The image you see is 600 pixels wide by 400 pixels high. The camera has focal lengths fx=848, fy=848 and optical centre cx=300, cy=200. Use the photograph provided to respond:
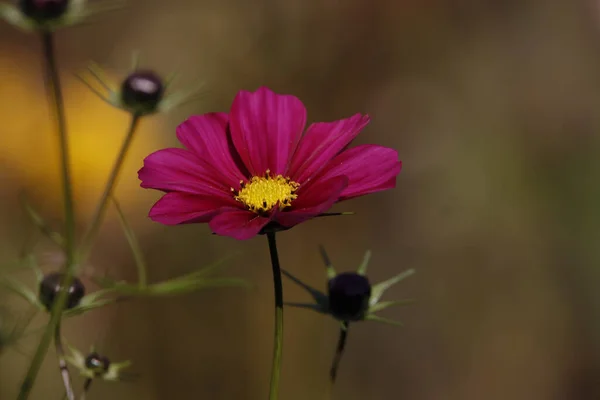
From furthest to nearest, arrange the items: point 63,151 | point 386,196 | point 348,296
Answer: point 386,196
point 348,296
point 63,151

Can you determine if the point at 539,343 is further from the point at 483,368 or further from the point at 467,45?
the point at 467,45

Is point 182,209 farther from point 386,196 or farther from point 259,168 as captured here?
point 386,196

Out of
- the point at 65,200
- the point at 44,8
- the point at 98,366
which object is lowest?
the point at 98,366

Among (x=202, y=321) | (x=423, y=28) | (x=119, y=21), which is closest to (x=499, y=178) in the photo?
(x=423, y=28)

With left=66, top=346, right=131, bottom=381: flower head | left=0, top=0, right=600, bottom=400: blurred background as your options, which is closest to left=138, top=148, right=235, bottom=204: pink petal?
left=66, top=346, right=131, bottom=381: flower head

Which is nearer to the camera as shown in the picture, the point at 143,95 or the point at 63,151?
the point at 63,151

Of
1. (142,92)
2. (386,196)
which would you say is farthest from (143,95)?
(386,196)

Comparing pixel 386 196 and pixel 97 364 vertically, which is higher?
pixel 386 196
